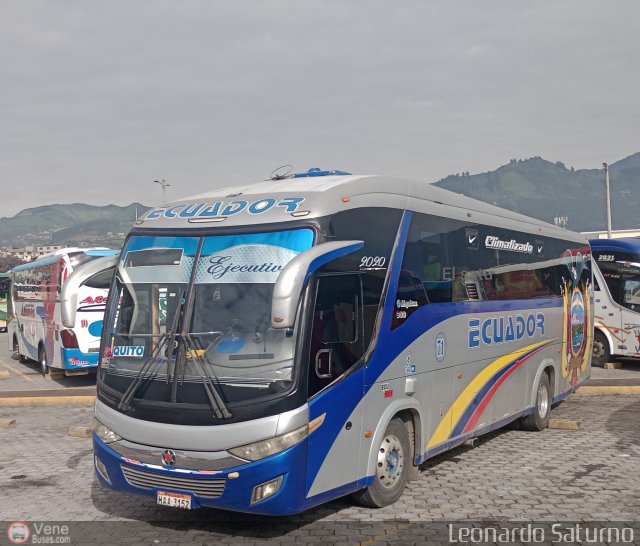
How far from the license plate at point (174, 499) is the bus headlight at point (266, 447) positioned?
25.1 inches

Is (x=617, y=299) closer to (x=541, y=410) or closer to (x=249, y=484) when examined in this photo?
(x=541, y=410)

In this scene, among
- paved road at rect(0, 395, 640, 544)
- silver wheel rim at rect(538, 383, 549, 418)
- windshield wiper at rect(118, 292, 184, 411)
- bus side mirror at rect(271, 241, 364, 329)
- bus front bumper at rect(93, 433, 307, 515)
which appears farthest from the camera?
silver wheel rim at rect(538, 383, 549, 418)

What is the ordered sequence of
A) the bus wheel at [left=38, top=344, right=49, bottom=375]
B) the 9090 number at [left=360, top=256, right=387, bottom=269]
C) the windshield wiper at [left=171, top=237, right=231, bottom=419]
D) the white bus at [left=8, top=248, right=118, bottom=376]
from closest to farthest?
the windshield wiper at [left=171, top=237, right=231, bottom=419]
the 9090 number at [left=360, top=256, right=387, bottom=269]
the white bus at [left=8, top=248, right=118, bottom=376]
the bus wheel at [left=38, top=344, right=49, bottom=375]

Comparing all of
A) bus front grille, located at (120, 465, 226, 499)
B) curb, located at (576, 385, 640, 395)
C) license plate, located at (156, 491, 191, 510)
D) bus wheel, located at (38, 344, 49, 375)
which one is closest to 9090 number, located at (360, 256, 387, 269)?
bus front grille, located at (120, 465, 226, 499)

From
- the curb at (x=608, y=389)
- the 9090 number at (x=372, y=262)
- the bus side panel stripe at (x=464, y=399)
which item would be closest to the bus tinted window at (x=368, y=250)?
the 9090 number at (x=372, y=262)

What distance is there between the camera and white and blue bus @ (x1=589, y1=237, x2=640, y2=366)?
18.2m

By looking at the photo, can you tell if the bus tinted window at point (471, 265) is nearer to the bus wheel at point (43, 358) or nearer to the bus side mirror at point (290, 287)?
the bus side mirror at point (290, 287)

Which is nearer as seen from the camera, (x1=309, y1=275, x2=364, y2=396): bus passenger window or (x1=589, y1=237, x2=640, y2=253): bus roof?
(x1=309, y1=275, x2=364, y2=396): bus passenger window

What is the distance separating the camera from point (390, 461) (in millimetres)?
7582

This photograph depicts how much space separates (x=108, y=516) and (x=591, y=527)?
4694mm

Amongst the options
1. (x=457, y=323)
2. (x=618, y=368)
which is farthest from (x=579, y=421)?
(x=618, y=368)

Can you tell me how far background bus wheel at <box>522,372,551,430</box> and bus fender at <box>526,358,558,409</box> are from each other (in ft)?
0.34

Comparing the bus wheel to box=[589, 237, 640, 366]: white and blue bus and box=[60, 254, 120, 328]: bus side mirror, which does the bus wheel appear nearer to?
box=[60, 254, 120, 328]: bus side mirror

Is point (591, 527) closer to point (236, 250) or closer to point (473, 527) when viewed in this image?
point (473, 527)
